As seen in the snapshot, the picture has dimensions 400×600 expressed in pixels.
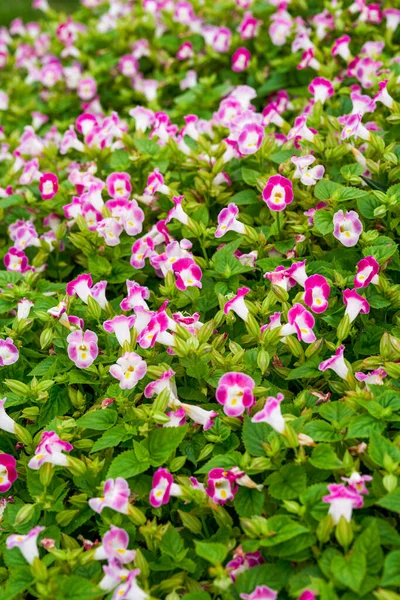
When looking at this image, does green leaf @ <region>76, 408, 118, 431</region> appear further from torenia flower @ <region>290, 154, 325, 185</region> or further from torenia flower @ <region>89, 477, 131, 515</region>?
torenia flower @ <region>290, 154, 325, 185</region>

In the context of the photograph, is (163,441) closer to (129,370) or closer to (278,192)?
(129,370)

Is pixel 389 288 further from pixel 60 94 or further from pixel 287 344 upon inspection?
pixel 60 94

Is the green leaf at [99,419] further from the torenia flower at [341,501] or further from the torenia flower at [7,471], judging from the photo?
the torenia flower at [341,501]

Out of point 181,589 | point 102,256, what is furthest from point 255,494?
point 102,256

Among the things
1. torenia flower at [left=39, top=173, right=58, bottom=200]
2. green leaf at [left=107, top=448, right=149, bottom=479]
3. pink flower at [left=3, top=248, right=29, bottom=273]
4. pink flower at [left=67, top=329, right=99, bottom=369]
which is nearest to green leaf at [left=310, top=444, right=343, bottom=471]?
green leaf at [left=107, top=448, right=149, bottom=479]

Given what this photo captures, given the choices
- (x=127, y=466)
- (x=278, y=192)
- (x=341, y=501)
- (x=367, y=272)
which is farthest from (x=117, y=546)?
(x=278, y=192)

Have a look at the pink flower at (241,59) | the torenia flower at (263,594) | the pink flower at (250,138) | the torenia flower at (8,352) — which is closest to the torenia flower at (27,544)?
the torenia flower at (263,594)

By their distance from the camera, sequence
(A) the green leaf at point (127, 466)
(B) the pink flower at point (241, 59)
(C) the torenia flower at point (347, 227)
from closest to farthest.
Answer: (A) the green leaf at point (127, 466) → (C) the torenia flower at point (347, 227) → (B) the pink flower at point (241, 59)
